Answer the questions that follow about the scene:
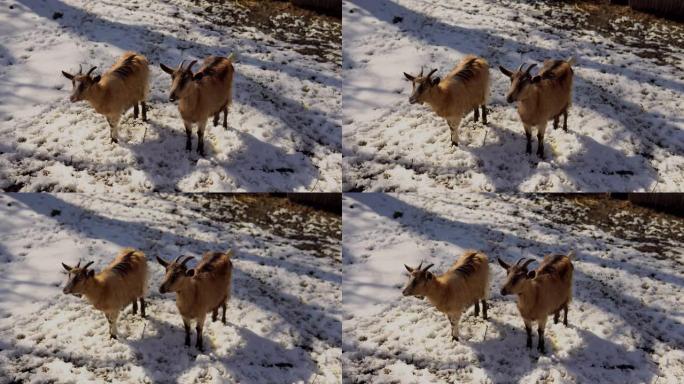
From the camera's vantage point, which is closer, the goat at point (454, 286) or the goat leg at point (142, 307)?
the goat at point (454, 286)

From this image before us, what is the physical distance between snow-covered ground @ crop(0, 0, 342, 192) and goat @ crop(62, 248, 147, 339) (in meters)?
1.71

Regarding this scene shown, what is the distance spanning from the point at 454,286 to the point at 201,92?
4.55m

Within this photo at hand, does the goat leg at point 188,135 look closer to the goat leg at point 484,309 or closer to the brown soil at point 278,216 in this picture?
the brown soil at point 278,216

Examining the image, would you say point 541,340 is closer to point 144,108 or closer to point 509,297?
point 509,297

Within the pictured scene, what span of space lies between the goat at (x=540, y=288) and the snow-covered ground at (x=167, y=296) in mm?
2516

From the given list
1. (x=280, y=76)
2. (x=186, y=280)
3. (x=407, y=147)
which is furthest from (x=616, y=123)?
(x=186, y=280)

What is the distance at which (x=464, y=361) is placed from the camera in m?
11.2

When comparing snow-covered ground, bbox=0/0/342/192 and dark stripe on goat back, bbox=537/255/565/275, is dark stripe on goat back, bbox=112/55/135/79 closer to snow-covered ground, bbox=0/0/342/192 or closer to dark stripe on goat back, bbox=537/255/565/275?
snow-covered ground, bbox=0/0/342/192

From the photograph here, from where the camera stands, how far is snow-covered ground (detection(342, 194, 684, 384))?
1113 cm

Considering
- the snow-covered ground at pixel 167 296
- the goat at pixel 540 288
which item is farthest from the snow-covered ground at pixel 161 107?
the goat at pixel 540 288

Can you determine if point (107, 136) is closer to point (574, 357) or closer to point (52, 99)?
point (52, 99)

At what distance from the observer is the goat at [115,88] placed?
1229 centimetres

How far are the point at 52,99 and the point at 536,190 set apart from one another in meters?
7.87

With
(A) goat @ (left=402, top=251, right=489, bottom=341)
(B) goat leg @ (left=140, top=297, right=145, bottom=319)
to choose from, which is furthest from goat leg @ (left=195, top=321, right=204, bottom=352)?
(A) goat @ (left=402, top=251, right=489, bottom=341)
